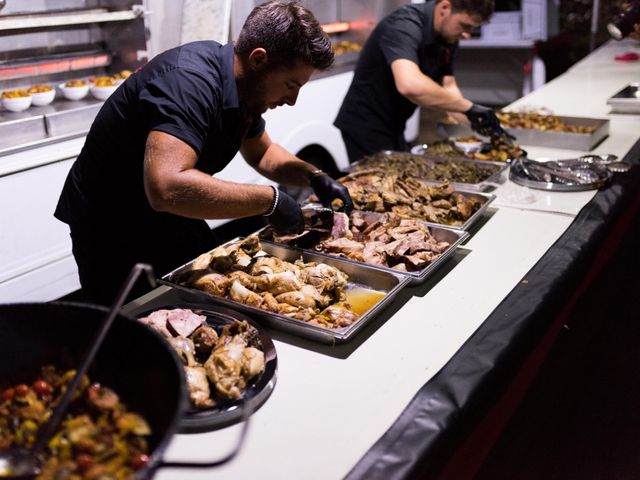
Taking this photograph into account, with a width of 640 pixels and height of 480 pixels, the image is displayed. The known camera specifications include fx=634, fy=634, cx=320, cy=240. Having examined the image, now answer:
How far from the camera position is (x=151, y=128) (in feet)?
5.09

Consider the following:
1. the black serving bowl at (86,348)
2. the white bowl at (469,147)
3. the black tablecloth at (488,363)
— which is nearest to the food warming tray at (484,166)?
the white bowl at (469,147)

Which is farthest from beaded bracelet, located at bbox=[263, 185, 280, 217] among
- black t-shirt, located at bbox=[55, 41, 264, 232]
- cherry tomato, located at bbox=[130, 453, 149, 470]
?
cherry tomato, located at bbox=[130, 453, 149, 470]

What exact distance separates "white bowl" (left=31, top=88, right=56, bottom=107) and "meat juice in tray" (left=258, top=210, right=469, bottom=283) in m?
1.82

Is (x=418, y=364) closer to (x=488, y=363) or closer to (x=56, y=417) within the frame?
(x=488, y=363)

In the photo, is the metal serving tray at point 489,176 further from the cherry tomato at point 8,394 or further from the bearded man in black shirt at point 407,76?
the cherry tomato at point 8,394

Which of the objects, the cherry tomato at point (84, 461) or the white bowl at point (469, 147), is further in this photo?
the white bowl at point (469, 147)

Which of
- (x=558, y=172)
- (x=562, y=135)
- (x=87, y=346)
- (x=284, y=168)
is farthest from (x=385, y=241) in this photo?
(x=562, y=135)

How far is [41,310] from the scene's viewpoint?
0.99 m

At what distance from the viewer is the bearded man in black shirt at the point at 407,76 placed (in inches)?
113

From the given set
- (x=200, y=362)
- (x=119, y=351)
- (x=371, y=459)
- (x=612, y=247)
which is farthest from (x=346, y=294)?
(x=612, y=247)

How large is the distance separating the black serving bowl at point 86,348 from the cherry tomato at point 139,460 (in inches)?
1.6

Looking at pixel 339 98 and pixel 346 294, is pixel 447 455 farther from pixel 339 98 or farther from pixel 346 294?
pixel 339 98

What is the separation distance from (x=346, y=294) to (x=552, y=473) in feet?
2.87

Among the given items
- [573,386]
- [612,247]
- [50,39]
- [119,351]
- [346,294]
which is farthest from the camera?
[50,39]
